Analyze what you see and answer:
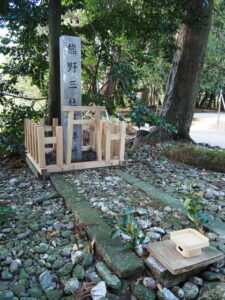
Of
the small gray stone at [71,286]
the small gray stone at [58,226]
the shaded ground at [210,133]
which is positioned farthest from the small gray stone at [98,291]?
the shaded ground at [210,133]

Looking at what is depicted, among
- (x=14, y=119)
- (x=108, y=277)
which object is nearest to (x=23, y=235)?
(x=108, y=277)

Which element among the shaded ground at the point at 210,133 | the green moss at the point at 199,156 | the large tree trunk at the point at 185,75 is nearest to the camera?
the green moss at the point at 199,156

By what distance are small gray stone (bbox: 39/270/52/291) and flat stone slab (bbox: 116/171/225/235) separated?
123 centimetres

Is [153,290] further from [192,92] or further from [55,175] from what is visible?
[192,92]

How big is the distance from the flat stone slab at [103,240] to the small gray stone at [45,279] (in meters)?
0.35

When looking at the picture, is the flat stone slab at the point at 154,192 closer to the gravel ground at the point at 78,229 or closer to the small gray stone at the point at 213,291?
the gravel ground at the point at 78,229

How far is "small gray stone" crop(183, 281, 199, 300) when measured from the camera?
1343 mm

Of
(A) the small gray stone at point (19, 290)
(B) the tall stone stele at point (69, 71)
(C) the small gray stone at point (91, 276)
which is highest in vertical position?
(B) the tall stone stele at point (69, 71)

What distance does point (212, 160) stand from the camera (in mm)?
3723

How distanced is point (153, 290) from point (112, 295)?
23cm

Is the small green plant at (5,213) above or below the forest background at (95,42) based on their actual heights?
below

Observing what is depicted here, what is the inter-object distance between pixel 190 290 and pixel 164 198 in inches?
45.9

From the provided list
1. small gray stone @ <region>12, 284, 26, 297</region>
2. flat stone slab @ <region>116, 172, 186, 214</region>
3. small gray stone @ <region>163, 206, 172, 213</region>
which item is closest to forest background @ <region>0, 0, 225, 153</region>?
flat stone slab @ <region>116, 172, 186, 214</region>

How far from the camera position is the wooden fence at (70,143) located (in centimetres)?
311
